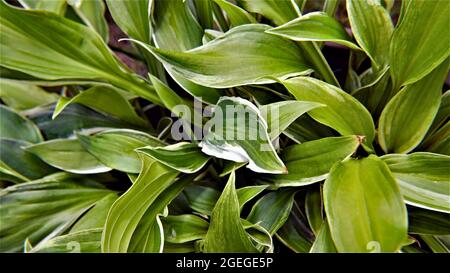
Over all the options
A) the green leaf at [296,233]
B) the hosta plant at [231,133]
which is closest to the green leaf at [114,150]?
the hosta plant at [231,133]

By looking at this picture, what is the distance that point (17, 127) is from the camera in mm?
788

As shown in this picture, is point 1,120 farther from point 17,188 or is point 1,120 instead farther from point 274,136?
point 274,136

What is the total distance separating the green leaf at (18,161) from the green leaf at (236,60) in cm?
30

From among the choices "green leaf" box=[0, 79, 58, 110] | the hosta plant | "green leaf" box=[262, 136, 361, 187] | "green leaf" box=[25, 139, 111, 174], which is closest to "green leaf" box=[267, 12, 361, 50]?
the hosta plant

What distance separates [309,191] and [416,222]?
0.47ft

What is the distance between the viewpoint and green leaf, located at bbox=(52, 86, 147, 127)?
75cm

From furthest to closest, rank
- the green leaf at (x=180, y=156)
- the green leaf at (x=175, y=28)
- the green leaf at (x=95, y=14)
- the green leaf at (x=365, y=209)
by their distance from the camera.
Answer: the green leaf at (x=95, y=14), the green leaf at (x=175, y=28), the green leaf at (x=180, y=156), the green leaf at (x=365, y=209)

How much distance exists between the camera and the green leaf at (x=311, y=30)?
602 millimetres

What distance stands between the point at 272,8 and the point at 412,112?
0.75 feet

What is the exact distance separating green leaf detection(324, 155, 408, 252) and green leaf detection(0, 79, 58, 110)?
54cm

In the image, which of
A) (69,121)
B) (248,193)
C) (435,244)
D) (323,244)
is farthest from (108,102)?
(435,244)

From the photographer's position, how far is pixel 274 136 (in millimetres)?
594

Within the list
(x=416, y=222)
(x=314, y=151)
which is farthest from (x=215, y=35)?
(x=416, y=222)

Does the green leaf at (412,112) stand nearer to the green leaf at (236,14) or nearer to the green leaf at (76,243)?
the green leaf at (236,14)
